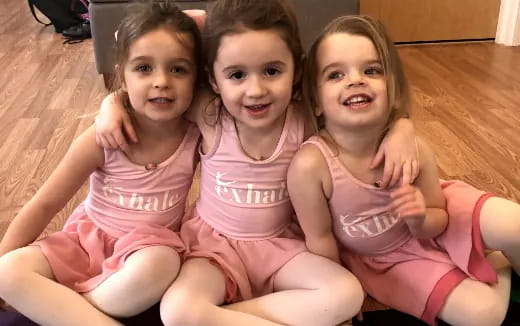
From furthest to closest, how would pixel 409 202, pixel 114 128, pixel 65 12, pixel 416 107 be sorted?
pixel 65 12
pixel 416 107
pixel 114 128
pixel 409 202

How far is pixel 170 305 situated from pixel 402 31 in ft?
6.89

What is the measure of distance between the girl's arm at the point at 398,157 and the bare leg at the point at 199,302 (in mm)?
284

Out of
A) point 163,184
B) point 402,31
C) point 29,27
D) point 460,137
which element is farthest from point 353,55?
point 29,27

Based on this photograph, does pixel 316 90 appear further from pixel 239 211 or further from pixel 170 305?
pixel 170 305

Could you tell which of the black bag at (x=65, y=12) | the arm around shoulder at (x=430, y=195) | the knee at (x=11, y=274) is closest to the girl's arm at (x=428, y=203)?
the arm around shoulder at (x=430, y=195)

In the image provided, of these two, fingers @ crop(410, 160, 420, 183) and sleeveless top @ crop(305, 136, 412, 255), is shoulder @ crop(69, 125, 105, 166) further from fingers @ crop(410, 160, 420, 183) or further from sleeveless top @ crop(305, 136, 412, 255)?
fingers @ crop(410, 160, 420, 183)

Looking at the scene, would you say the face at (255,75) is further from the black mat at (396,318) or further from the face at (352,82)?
the black mat at (396,318)

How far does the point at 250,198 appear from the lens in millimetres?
932

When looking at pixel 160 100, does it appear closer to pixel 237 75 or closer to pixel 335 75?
pixel 237 75

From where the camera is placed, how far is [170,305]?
81cm

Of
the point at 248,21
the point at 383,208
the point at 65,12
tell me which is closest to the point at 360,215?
the point at 383,208

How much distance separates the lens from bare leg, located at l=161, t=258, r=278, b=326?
81 cm

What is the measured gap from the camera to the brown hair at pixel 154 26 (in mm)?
888

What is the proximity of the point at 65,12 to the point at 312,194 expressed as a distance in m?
2.39
